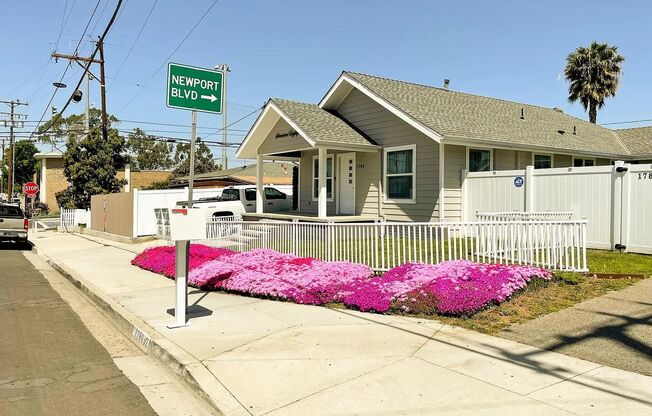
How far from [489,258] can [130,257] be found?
11.4 meters

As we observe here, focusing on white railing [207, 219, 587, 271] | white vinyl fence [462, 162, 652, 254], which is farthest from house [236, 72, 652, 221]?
white railing [207, 219, 587, 271]

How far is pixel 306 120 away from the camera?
1645 cm

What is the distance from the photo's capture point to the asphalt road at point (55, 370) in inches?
178

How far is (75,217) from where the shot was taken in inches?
1150

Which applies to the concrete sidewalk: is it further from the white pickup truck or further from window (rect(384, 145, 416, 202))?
the white pickup truck

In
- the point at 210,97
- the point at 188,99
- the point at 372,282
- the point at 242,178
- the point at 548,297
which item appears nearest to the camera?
the point at 548,297

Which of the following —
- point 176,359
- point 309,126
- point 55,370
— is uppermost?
point 309,126

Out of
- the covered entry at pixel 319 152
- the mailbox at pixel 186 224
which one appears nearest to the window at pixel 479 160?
the covered entry at pixel 319 152

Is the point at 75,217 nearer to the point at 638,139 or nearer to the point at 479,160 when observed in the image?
the point at 479,160

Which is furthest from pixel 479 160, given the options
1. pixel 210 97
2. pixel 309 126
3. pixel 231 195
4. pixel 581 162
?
pixel 231 195

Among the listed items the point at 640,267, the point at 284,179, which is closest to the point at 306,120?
the point at 640,267

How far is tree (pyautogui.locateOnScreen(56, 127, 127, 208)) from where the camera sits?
31094 millimetres

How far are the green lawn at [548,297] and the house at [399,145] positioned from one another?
564 centimetres

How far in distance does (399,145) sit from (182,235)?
9.87 metres
